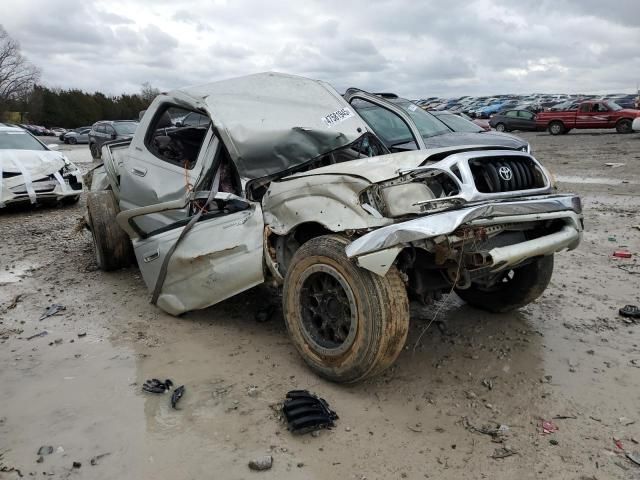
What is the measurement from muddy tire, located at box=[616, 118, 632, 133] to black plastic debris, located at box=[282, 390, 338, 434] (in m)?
24.6

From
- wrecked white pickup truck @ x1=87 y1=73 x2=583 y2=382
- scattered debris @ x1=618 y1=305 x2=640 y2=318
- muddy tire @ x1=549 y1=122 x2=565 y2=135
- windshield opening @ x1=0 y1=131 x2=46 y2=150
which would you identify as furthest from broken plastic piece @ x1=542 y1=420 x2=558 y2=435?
muddy tire @ x1=549 y1=122 x2=565 y2=135

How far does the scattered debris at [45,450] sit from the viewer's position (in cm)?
257

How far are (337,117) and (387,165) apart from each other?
4.16 feet

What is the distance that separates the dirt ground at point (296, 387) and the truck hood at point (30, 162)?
13.1ft

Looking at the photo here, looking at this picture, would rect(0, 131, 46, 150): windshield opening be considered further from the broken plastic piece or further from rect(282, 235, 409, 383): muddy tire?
the broken plastic piece

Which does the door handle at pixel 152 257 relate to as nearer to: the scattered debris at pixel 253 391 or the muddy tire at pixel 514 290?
the scattered debris at pixel 253 391

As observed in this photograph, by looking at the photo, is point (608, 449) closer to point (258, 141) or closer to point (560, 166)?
point (258, 141)

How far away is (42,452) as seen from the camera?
8.43 ft

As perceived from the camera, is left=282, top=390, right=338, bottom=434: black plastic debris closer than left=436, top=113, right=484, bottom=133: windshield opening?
Yes

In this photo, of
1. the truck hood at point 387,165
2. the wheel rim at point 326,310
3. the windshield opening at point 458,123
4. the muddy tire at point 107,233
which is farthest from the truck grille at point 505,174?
the windshield opening at point 458,123

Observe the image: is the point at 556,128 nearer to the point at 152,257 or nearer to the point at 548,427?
the point at 152,257

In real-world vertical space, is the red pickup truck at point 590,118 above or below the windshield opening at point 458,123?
below

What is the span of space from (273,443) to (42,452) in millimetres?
1129

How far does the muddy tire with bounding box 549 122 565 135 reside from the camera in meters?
25.2
